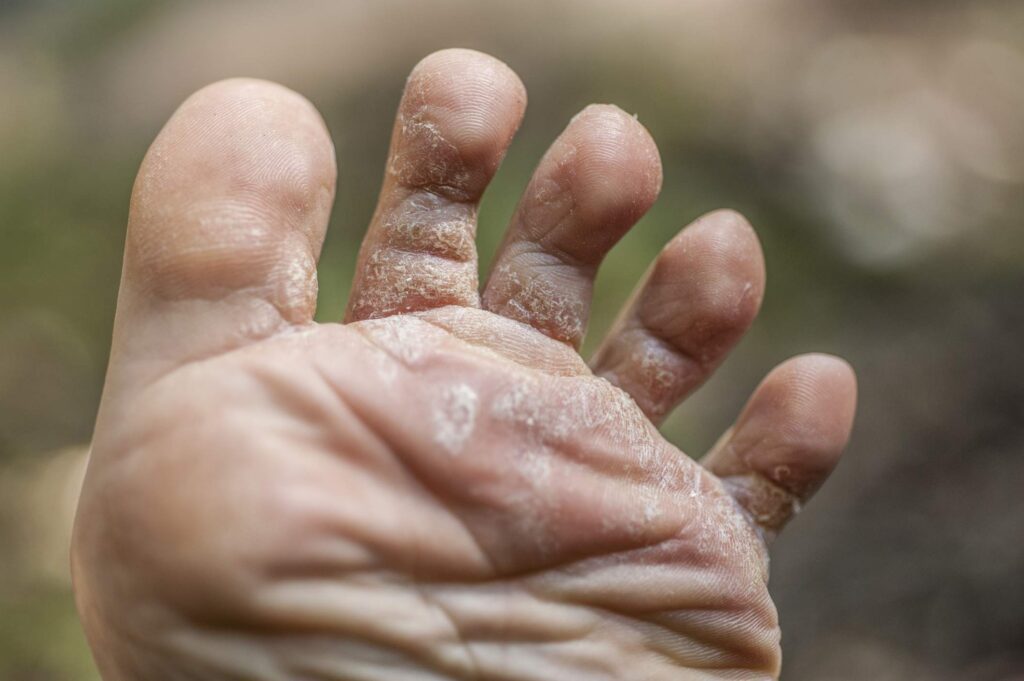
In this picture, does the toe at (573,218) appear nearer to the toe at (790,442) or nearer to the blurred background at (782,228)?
the toe at (790,442)

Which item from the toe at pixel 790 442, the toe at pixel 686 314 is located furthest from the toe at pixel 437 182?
the toe at pixel 790 442

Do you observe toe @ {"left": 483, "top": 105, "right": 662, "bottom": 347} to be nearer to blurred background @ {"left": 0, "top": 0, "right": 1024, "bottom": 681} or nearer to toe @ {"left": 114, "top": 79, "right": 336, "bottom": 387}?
toe @ {"left": 114, "top": 79, "right": 336, "bottom": 387}

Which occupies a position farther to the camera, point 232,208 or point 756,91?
point 756,91

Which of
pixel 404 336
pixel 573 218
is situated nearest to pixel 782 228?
pixel 573 218

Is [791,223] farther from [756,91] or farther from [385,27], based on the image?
[385,27]

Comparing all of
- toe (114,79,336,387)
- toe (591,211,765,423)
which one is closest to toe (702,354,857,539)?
toe (591,211,765,423)

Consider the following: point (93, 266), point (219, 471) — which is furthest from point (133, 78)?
point (219, 471)

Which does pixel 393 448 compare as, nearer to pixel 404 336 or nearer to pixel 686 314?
pixel 404 336
